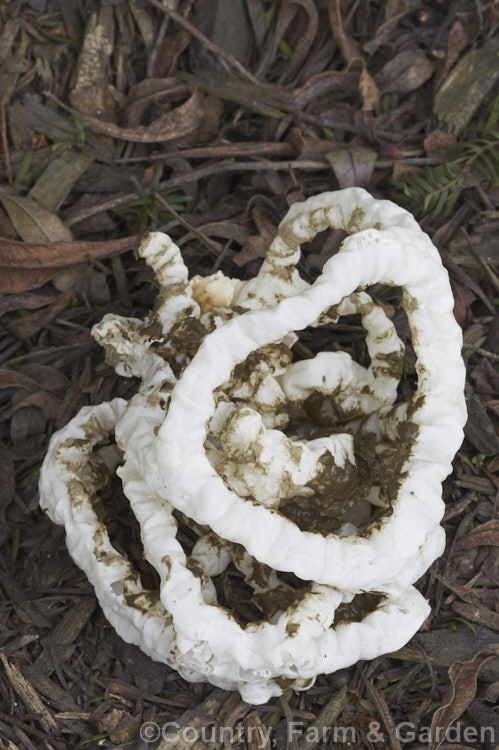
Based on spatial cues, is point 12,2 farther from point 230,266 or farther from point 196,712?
point 196,712

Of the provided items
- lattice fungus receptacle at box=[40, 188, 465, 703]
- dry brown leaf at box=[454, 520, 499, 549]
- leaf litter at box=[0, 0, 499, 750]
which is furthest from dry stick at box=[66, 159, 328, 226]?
dry brown leaf at box=[454, 520, 499, 549]

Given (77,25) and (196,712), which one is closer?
(196,712)

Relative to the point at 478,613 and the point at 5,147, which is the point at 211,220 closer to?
the point at 5,147

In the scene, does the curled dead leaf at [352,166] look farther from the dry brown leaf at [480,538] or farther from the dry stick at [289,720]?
the dry stick at [289,720]

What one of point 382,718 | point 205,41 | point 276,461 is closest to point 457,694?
point 382,718

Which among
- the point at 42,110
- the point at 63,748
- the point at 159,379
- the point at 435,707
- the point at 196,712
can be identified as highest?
the point at 42,110

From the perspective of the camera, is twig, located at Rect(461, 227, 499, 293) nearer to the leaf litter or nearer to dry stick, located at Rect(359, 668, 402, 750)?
the leaf litter

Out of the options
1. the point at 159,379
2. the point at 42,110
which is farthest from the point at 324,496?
the point at 42,110
